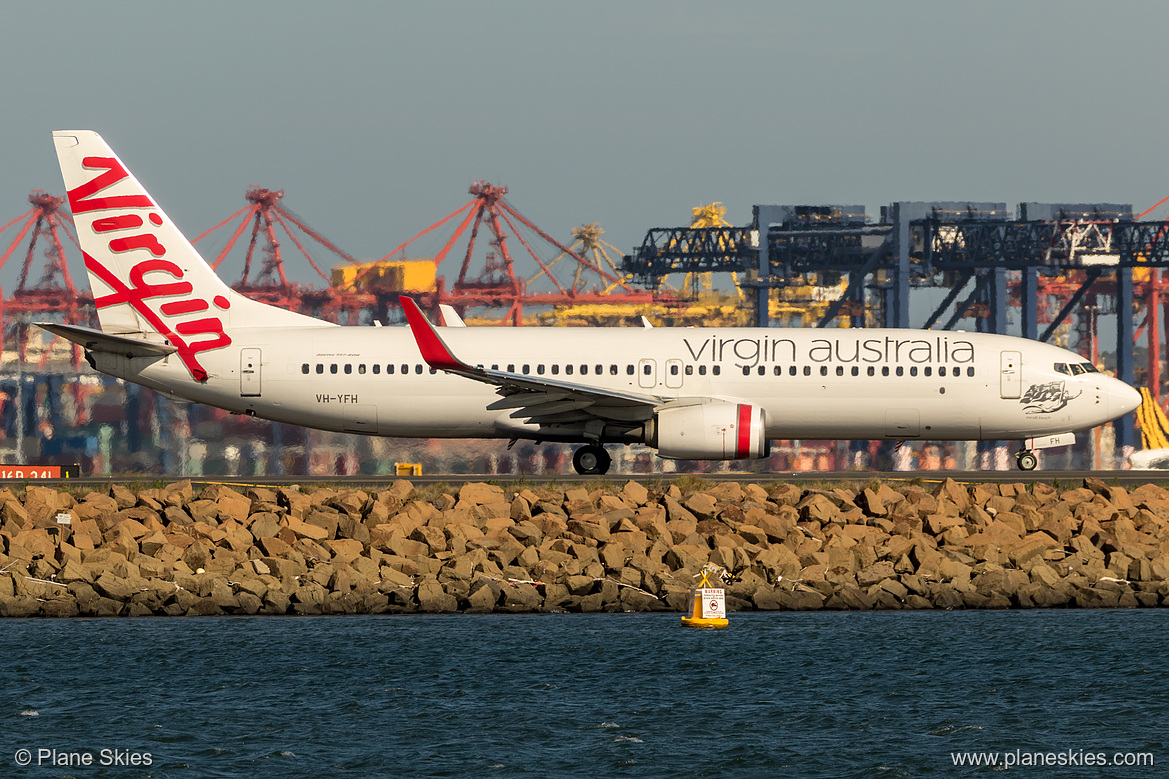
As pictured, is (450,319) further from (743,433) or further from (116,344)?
(743,433)

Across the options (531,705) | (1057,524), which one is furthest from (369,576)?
(1057,524)

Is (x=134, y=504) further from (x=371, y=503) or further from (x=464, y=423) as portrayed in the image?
(x=464, y=423)

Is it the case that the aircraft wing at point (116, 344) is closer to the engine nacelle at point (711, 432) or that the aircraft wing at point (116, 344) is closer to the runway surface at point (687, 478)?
the runway surface at point (687, 478)

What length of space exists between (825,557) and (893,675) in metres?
5.90

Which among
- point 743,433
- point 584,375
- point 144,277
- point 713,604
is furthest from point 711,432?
point 144,277

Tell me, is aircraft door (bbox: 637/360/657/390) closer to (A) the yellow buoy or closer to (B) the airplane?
(B) the airplane

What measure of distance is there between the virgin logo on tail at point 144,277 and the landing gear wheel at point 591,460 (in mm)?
8935

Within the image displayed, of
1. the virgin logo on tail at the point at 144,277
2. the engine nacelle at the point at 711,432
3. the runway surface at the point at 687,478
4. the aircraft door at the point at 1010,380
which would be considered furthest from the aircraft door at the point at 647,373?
the virgin logo on tail at the point at 144,277

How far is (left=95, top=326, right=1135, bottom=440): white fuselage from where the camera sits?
35562 millimetres

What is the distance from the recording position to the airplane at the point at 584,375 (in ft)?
117

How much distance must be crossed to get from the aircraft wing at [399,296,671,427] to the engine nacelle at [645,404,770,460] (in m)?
0.72

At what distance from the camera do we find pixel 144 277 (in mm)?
37000

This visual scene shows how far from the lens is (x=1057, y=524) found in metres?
29.5

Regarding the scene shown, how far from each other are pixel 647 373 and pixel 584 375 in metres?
1.48
